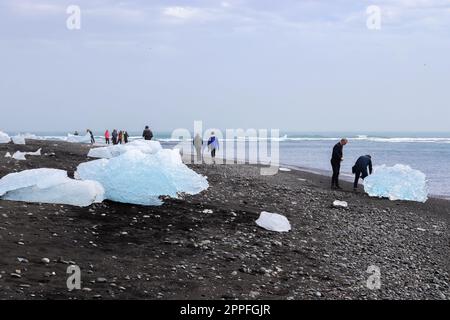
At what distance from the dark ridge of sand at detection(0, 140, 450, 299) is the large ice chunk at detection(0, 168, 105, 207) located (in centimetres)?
31

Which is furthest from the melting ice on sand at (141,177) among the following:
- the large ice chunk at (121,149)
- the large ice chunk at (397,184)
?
the large ice chunk at (397,184)

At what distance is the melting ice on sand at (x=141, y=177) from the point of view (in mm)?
11344

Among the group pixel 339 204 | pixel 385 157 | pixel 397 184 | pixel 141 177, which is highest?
pixel 141 177

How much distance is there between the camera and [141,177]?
11.5 m

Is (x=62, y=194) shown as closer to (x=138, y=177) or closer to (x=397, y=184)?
(x=138, y=177)

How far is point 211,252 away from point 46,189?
3.95 metres

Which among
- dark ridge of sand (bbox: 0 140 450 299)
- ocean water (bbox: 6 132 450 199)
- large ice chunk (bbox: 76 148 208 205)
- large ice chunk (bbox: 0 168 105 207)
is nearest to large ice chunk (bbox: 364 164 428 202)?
ocean water (bbox: 6 132 450 199)

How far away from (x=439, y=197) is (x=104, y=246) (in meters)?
15.6

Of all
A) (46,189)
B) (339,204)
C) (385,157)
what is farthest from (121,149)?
(385,157)

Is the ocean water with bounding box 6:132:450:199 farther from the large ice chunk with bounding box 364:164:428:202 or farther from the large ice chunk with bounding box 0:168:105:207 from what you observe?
the large ice chunk with bounding box 0:168:105:207

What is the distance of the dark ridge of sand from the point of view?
7047mm

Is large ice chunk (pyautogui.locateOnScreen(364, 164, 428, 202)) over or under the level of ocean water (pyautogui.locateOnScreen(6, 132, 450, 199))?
over

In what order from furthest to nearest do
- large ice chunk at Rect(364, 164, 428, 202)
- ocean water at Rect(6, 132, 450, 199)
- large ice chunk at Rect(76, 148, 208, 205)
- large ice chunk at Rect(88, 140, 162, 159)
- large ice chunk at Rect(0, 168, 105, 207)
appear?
ocean water at Rect(6, 132, 450, 199) < large ice chunk at Rect(88, 140, 162, 159) < large ice chunk at Rect(364, 164, 428, 202) < large ice chunk at Rect(76, 148, 208, 205) < large ice chunk at Rect(0, 168, 105, 207)

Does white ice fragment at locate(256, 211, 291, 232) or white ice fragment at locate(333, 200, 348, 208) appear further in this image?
white ice fragment at locate(333, 200, 348, 208)
